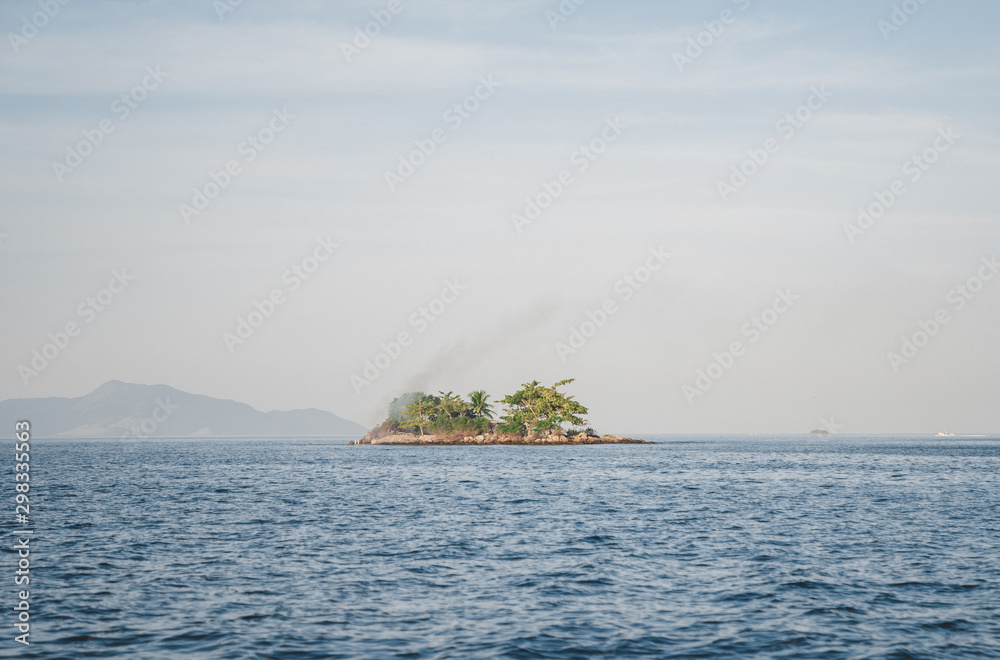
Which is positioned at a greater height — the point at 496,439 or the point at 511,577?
the point at 511,577

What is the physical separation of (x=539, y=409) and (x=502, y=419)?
12.8m

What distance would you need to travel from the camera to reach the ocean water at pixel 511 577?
19.0 m

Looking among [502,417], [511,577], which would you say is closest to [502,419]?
[502,417]

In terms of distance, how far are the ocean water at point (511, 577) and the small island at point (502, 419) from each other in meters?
127

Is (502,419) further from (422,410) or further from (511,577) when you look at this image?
(511,577)

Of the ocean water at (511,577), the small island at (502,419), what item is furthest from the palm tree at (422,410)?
the ocean water at (511,577)

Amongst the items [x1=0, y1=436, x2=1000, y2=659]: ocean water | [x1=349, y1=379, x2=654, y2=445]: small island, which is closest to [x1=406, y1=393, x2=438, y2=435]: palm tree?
[x1=349, y1=379, x2=654, y2=445]: small island

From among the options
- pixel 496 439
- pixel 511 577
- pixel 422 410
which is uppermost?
pixel 422 410

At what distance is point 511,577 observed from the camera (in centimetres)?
2647

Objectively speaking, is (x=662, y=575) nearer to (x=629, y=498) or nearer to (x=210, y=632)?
(x=210, y=632)

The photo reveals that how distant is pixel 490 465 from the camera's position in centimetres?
9638

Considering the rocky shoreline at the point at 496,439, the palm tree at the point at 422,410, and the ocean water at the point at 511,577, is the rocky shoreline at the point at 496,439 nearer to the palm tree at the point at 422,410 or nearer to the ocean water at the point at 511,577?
the palm tree at the point at 422,410

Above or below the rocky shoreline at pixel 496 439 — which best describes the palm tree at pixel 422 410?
above

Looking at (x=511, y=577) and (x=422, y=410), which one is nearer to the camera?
(x=511, y=577)
